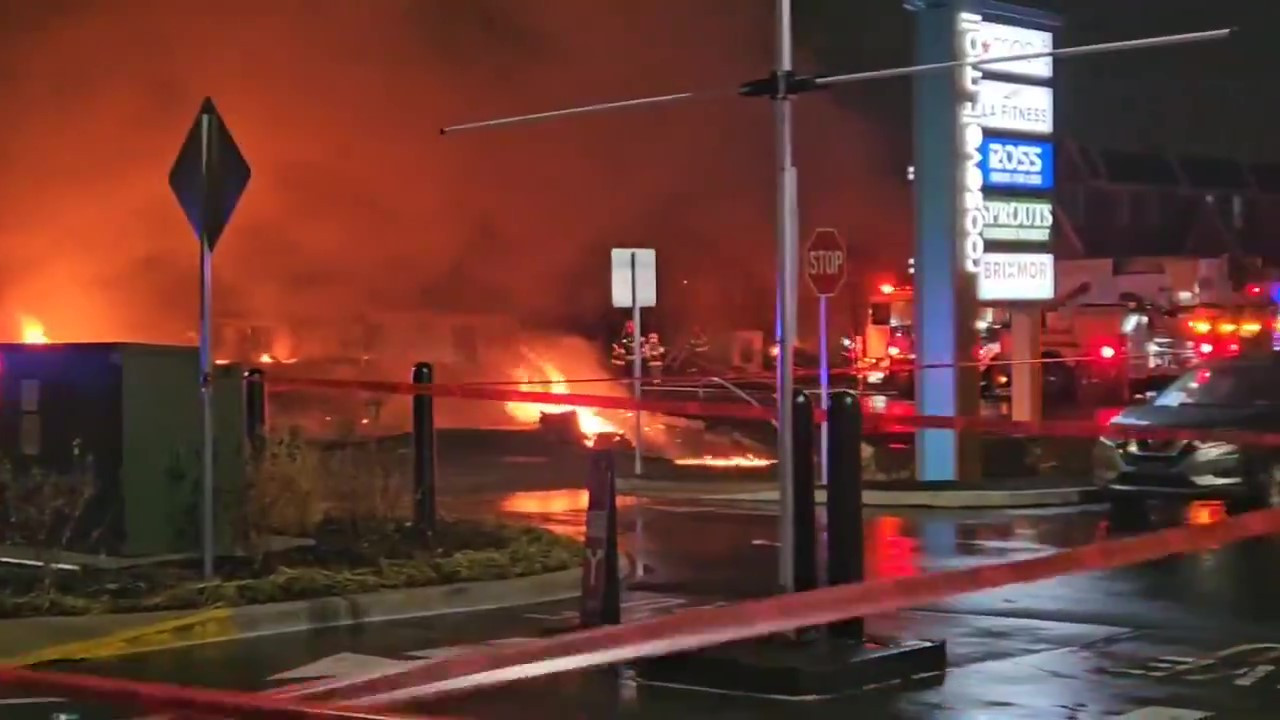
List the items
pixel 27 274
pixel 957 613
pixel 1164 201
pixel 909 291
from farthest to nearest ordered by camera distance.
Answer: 1. pixel 1164 201
2. pixel 909 291
3. pixel 27 274
4. pixel 957 613

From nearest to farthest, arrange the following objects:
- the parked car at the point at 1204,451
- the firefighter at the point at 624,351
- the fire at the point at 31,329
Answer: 1. the parked car at the point at 1204,451
2. the fire at the point at 31,329
3. the firefighter at the point at 624,351

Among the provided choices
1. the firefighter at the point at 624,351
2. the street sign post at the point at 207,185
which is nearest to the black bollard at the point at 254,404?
the street sign post at the point at 207,185

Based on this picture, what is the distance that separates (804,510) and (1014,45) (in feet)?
28.1

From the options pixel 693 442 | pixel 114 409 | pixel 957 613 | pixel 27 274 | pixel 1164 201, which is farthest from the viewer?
pixel 1164 201

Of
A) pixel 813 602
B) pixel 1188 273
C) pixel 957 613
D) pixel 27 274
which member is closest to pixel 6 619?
pixel 957 613

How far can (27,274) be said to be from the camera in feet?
53.5

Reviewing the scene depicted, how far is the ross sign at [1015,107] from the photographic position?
13172 millimetres

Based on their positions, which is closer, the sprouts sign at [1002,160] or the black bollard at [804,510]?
the black bollard at [804,510]

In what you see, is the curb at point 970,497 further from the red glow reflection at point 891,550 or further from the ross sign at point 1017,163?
the ross sign at point 1017,163

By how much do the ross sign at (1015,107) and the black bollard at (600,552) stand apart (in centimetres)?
752

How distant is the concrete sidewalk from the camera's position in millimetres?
12195

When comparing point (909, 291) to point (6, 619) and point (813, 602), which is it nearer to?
point (6, 619)

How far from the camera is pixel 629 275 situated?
13.7m

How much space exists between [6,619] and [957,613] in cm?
382
